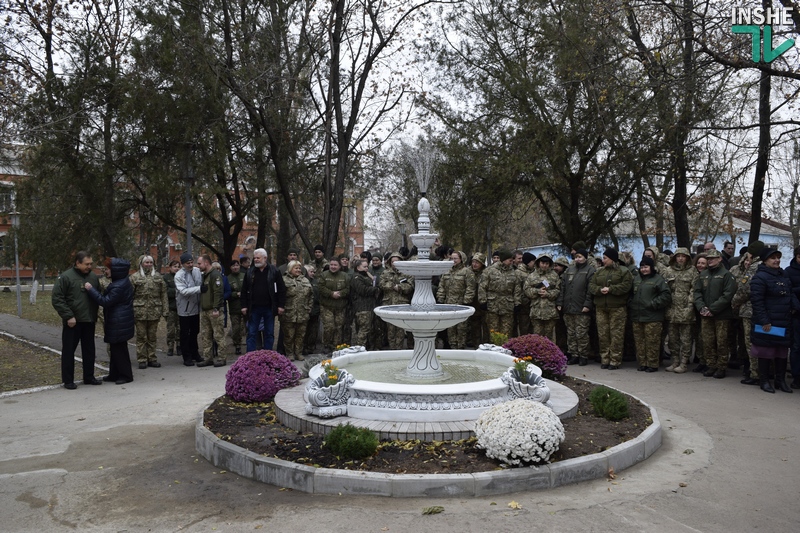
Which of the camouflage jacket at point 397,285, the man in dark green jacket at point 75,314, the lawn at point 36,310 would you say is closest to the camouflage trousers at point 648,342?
the camouflage jacket at point 397,285

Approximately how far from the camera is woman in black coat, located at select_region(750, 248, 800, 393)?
934 centimetres

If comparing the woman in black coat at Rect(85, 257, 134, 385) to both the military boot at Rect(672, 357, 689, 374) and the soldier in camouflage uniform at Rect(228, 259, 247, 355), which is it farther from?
the military boot at Rect(672, 357, 689, 374)

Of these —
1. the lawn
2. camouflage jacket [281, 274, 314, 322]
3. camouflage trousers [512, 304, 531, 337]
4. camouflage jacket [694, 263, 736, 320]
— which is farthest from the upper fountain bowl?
the lawn

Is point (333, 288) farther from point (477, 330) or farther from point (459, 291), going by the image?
point (477, 330)

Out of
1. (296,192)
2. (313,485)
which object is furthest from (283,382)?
(296,192)

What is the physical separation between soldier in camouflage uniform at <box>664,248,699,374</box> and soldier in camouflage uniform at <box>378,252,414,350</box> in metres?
5.03

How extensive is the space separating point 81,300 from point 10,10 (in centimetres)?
793

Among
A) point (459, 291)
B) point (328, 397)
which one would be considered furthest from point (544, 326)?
point (328, 397)

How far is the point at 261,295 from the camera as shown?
1132cm

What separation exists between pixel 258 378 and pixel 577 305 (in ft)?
22.2

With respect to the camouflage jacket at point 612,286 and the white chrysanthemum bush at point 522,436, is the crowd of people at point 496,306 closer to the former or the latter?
the camouflage jacket at point 612,286

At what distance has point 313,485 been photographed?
18.0ft

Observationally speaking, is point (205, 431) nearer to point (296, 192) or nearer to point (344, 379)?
point (344, 379)

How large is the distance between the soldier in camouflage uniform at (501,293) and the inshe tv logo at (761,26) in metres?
5.78
